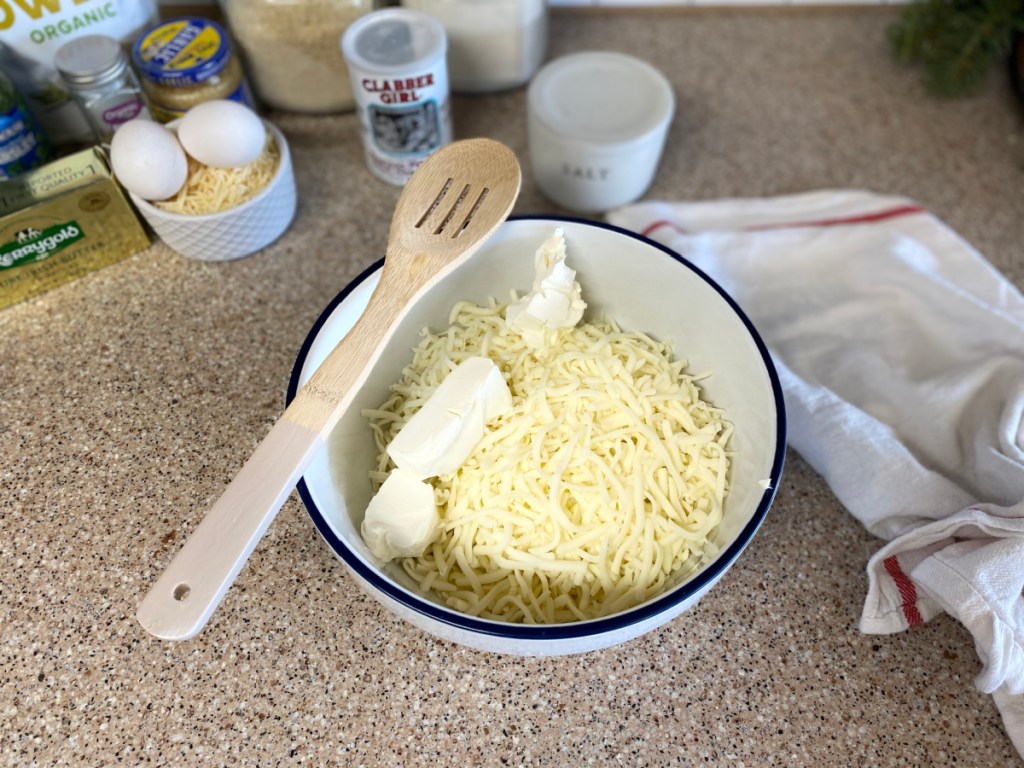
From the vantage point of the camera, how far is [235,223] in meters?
0.91

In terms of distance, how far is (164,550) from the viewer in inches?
29.5

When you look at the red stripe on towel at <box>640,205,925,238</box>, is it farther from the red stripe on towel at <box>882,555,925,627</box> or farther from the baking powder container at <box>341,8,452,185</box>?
the red stripe on towel at <box>882,555,925,627</box>

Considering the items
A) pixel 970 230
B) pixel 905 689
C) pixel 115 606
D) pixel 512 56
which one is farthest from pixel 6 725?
pixel 970 230

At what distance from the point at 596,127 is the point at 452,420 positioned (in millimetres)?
466

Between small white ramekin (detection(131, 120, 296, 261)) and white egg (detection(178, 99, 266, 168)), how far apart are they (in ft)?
0.18

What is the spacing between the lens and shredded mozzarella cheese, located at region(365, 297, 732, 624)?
660 mm

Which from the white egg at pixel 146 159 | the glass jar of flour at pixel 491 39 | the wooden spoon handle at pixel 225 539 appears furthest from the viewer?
the glass jar of flour at pixel 491 39

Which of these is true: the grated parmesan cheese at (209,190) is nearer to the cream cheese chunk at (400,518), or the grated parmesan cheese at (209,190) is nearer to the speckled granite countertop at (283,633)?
the speckled granite countertop at (283,633)

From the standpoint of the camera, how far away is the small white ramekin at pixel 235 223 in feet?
2.89

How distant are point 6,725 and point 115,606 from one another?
0.39 ft

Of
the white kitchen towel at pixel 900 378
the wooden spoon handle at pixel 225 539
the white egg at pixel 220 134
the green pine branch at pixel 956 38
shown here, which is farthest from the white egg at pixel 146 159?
the green pine branch at pixel 956 38

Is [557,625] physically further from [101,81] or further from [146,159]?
[101,81]

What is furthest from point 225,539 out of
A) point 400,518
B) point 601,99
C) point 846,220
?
point 846,220

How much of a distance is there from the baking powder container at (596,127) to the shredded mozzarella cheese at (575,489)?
0.96ft
